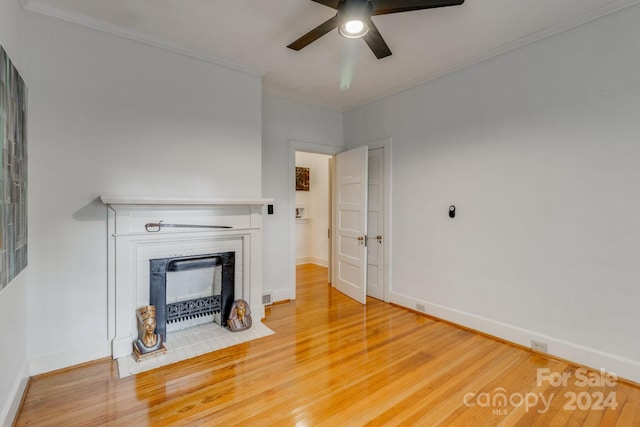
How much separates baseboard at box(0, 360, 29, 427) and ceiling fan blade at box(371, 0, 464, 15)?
326 centimetres

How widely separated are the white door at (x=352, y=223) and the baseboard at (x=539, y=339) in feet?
2.52

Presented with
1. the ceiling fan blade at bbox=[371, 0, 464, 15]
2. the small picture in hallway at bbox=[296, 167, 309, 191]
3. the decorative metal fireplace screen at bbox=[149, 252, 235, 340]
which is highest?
the ceiling fan blade at bbox=[371, 0, 464, 15]

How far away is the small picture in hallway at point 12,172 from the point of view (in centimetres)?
164

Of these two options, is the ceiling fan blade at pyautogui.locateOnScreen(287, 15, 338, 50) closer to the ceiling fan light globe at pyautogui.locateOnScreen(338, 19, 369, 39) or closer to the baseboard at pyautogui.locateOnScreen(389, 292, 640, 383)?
the ceiling fan light globe at pyautogui.locateOnScreen(338, 19, 369, 39)

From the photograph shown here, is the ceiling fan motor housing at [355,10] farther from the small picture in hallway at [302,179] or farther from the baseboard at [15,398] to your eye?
the small picture in hallway at [302,179]

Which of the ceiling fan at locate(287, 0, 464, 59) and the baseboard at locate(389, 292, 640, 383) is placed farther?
the baseboard at locate(389, 292, 640, 383)

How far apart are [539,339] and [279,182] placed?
3.29 metres

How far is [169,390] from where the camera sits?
6.96 feet

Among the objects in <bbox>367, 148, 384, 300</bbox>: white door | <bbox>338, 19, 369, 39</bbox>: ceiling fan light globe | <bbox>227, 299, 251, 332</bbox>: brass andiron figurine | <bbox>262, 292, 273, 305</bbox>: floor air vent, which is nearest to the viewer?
<bbox>338, 19, 369, 39</bbox>: ceiling fan light globe

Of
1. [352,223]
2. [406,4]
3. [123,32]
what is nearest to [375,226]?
[352,223]

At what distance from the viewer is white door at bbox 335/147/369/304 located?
3988 millimetres

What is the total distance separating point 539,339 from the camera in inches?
105

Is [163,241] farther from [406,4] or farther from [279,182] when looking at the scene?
[406,4]

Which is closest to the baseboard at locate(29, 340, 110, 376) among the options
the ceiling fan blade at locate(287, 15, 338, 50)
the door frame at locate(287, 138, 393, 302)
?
the door frame at locate(287, 138, 393, 302)
